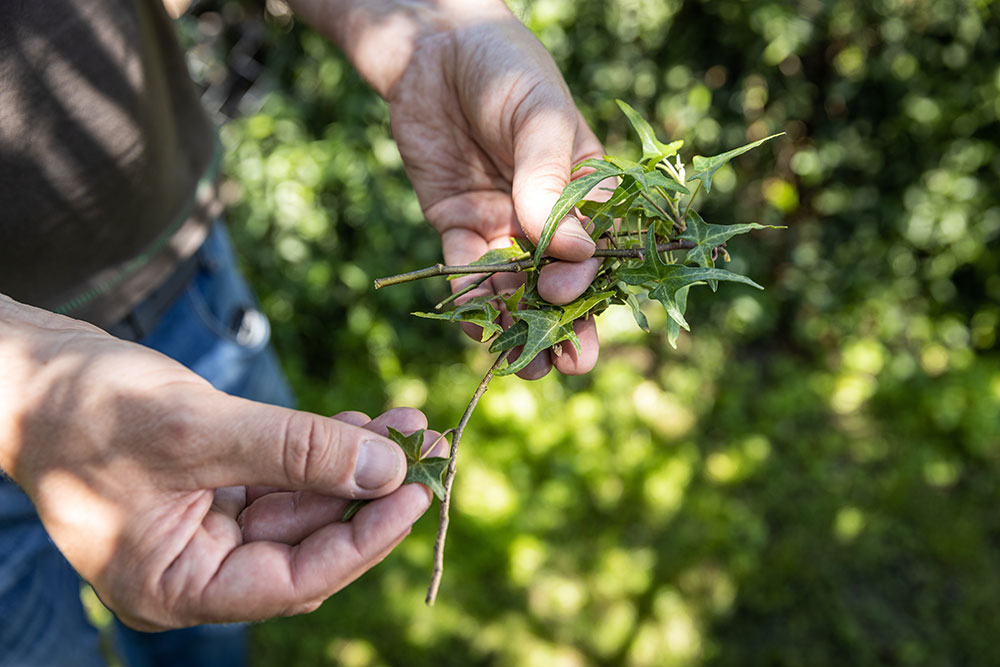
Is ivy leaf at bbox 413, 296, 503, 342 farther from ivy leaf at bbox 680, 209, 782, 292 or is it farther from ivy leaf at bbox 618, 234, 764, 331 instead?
ivy leaf at bbox 680, 209, 782, 292

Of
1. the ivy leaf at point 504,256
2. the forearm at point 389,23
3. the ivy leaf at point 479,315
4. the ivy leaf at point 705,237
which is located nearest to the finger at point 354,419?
the ivy leaf at point 479,315

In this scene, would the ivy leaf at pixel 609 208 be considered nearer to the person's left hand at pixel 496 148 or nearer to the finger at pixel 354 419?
the person's left hand at pixel 496 148

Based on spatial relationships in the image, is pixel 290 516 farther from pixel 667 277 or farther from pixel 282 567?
pixel 667 277

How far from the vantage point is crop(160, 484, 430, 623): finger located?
1199 mm

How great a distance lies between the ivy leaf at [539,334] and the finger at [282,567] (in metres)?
0.33

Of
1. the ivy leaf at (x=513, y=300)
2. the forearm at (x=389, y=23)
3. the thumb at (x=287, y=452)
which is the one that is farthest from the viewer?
the forearm at (x=389, y=23)

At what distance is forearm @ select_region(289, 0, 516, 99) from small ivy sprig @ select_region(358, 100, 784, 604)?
68 centimetres

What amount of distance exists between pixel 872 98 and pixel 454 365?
8.40 ft

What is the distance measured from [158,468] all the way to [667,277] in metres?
1.01

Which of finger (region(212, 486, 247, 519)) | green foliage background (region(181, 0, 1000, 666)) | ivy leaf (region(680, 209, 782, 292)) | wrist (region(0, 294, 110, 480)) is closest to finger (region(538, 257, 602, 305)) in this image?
ivy leaf (region(680, 209, 782, 292))

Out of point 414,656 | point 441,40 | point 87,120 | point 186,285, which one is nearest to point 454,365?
point 414,656

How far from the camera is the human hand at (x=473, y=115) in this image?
1.64 m

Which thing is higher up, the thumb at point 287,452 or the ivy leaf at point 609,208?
the thumb at point 287,452

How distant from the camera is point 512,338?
1533 millimetres
